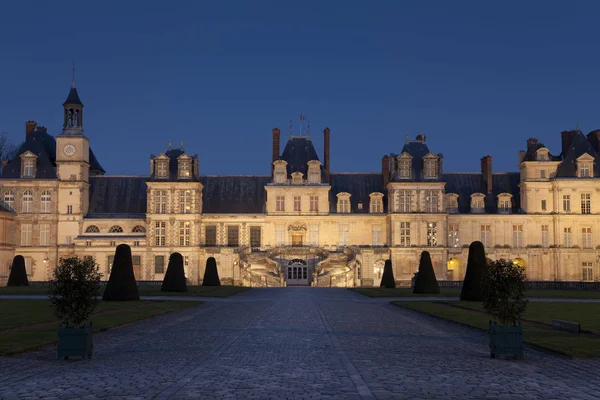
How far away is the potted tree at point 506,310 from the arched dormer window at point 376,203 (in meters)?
50.1

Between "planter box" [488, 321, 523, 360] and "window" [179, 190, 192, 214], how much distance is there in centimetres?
5017

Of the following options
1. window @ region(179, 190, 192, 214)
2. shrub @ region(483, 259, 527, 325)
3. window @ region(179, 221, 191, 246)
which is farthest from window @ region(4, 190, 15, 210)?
shrub @ region(483, 259, 527, 325)

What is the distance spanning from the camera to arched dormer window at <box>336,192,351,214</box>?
2542 inches

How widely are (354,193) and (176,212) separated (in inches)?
599

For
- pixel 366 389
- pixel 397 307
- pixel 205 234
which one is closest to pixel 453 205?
pixel 205 234

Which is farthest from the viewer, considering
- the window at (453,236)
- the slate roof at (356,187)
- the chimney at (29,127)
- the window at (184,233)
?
the chimney at (29,127)

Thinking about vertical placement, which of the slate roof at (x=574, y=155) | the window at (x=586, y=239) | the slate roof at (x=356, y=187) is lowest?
the window at (x=586, y=239)

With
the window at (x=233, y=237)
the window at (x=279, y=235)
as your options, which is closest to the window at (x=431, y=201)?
the window at (x=279, y=235)

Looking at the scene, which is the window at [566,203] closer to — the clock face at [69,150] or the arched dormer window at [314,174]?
the arched dormer window at [314,174]

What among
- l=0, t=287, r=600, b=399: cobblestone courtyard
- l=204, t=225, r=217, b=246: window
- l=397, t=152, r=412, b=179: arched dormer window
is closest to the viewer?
l=0, t=287, r=600, b=399: cobblestone courtyard

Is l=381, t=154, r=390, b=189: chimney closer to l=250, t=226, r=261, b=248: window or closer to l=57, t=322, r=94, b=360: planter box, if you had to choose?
l=250, t=226, r=261, b=248: window

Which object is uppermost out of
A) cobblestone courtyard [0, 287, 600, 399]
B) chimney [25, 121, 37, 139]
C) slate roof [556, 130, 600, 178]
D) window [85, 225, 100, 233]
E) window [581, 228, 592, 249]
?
chimney [25, 121, 37, 139]

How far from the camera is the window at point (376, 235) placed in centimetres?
6431

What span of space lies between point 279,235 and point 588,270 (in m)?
24.9
